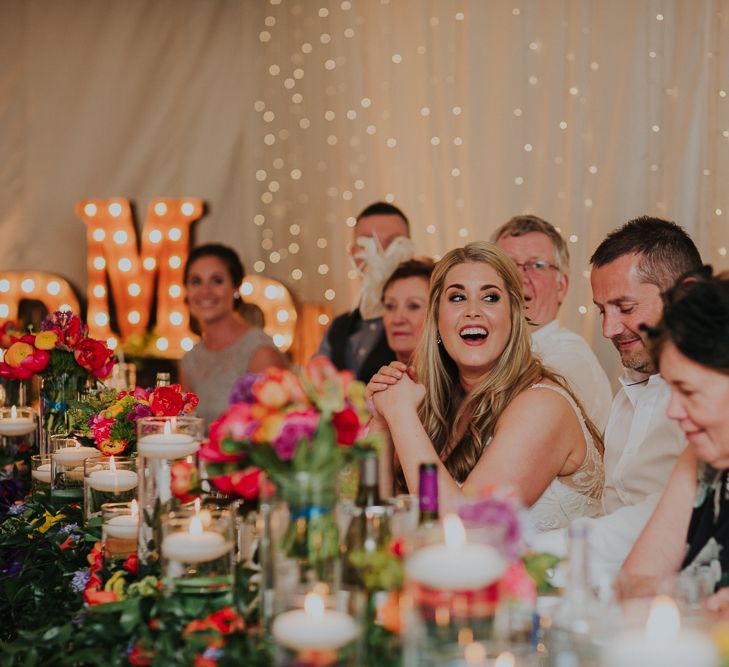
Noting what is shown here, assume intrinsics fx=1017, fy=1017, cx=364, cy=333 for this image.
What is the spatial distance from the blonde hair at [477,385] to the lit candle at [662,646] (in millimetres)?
1411

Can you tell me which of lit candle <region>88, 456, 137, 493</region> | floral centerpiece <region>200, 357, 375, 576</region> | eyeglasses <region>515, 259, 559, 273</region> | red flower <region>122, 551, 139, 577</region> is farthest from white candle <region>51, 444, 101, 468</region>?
eyeglasses <region>515, 259, 559, 273</region>

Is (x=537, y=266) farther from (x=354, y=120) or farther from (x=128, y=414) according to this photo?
(x=354, y=120)

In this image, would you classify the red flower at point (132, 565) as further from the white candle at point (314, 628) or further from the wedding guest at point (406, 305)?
the wedding guest at point (406, 305)

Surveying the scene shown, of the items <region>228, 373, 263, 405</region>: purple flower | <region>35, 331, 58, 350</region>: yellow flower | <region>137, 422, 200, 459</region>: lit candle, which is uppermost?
<region>35, 331, 58, 350</region>: yellow flower

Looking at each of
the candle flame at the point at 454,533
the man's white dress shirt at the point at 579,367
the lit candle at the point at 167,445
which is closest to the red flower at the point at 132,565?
the lit candle at the point at 167,445

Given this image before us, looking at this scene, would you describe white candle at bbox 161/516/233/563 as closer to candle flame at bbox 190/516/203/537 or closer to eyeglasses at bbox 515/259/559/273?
candle flame at bbox 190/516/203/537

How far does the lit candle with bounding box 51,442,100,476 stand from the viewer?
7.73ft

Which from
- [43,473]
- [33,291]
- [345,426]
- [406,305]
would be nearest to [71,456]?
[43,473]

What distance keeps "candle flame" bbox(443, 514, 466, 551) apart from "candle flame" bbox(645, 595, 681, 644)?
22 cm

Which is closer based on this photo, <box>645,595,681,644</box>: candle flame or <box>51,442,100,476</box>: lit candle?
<box>645,595,681,644</box>: candle flame

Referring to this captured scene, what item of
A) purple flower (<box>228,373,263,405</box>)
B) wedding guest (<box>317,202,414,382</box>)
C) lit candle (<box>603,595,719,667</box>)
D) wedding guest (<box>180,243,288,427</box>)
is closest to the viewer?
lit candle (<box>603,595,719,667</box>)

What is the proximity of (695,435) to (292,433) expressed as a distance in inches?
26.2

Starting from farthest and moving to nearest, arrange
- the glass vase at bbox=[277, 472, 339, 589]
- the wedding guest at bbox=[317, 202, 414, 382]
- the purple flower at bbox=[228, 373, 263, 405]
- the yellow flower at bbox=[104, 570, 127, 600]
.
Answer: the wedding guest at bbox=[317, 202, 414, 382], the yellow flower at bbox=[104, 570, 127, 600], the purple flower at bbox=[228, 373, 263, 405], the glass vase at bbox=[277, 472, 339, 589]

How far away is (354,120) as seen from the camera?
17.5ft
